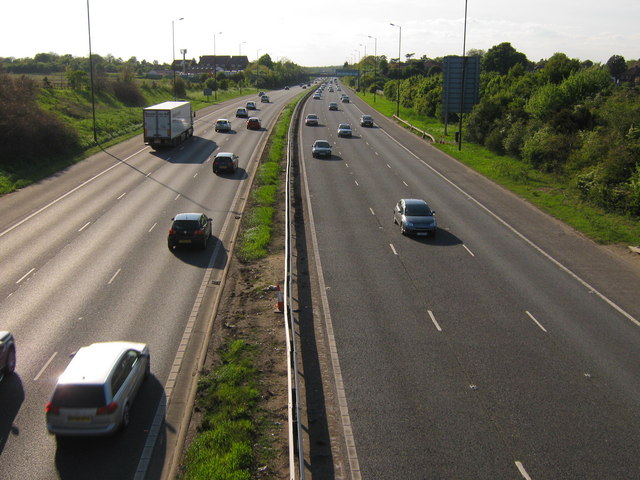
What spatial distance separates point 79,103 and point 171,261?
53.4 meters

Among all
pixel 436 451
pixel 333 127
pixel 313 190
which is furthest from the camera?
pixel 333 127

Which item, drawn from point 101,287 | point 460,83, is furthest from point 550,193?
point 101,287

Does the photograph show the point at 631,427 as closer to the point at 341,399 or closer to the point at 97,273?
the point at 341,399

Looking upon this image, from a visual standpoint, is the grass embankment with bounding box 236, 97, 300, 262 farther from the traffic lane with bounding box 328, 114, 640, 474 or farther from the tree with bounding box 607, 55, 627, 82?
the tree with bounding box 607, 55, 627, 82

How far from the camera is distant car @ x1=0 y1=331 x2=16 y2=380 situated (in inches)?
553

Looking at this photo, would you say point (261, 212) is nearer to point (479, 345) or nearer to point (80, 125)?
point (479, 345)

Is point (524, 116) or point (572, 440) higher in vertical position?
point (524, 116)

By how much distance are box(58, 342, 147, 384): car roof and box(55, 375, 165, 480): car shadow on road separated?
3.87 ft

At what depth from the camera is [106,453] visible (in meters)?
11.8

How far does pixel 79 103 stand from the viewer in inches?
2761

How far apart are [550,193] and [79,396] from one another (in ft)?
106

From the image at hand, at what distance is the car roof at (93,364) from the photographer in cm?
1208

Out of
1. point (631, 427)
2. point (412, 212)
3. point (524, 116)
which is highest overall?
point (524, 116)

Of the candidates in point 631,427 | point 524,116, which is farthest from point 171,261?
point 524,116
